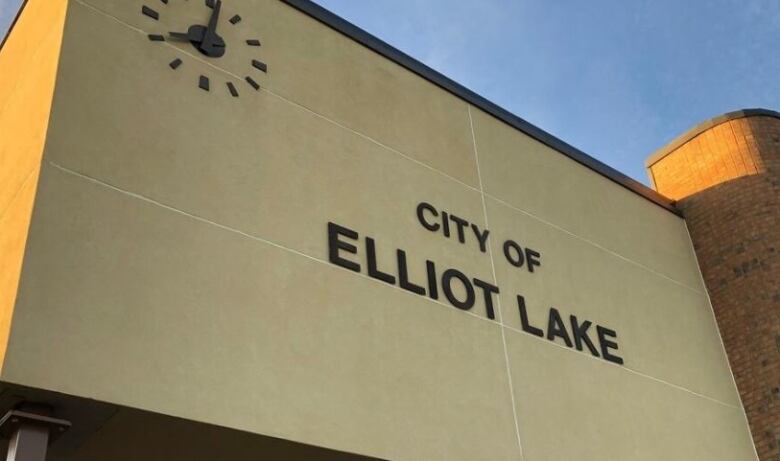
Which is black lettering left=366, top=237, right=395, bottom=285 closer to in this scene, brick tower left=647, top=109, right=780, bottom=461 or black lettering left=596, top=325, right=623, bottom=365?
black lettering left=596, top=325, right=623, bottom=365

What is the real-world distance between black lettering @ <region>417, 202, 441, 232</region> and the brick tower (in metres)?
4.80

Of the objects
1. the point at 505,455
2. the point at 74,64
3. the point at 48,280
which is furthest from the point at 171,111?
the point at 505,455

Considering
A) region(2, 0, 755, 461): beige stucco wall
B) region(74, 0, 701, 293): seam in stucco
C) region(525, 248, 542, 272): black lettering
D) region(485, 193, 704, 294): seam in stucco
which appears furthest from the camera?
region(485, 193, 704, 294): seam in stucco

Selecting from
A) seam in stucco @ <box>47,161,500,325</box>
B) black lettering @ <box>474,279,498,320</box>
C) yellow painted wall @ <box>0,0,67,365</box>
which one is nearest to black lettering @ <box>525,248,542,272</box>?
black lettering @ <box>474,279,498,320</box>

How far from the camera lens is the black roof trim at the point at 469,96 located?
31.0ft

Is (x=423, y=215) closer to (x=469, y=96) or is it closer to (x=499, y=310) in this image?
(x=499, y=310)

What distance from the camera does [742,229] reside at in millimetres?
12039

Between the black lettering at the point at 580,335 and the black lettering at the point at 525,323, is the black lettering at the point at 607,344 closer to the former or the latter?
the black lettering at the point at 580,335

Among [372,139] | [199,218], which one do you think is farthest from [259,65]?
[199,218]

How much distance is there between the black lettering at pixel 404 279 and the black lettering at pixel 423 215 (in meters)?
0.57

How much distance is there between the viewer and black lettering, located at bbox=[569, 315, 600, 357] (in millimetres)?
9716

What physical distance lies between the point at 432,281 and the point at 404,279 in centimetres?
36

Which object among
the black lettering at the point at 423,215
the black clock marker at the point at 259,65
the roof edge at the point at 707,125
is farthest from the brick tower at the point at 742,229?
the black clock marker at the point at 259,65

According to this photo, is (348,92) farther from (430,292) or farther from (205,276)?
(205,276)
